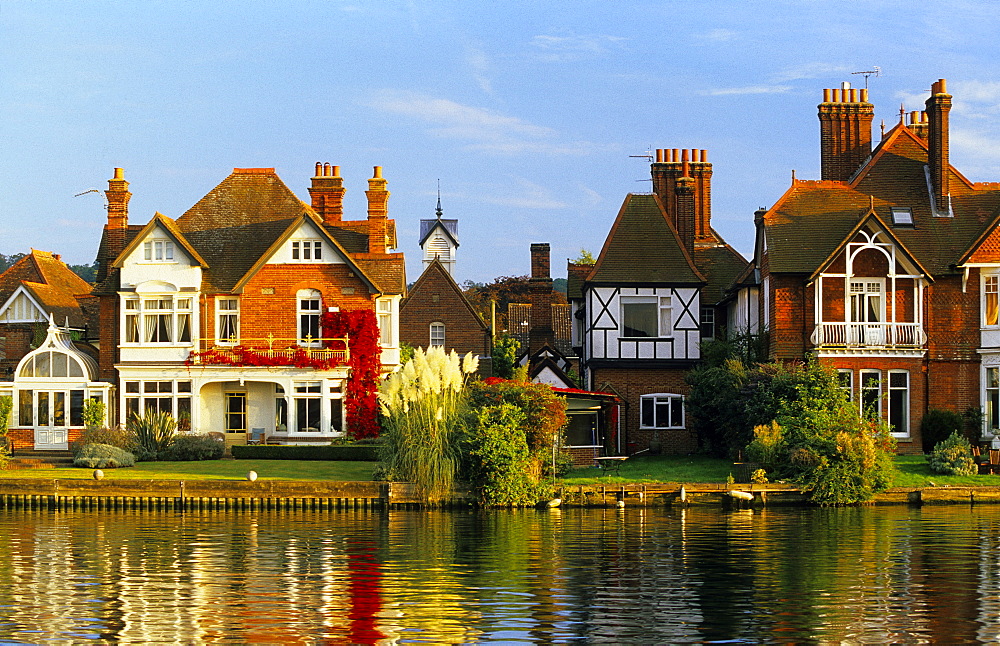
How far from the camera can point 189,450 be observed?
41.1 metres

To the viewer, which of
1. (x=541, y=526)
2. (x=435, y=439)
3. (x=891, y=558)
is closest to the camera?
(x=891, y=558)

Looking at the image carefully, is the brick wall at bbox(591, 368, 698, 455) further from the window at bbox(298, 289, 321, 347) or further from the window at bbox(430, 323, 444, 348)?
the window at bbox(430, 323, 444, 348)

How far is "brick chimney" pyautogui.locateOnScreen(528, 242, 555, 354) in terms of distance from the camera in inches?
2248

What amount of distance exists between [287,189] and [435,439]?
19605 millimetres

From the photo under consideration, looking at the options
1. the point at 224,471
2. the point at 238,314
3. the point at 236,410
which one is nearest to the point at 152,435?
the point at 224,471

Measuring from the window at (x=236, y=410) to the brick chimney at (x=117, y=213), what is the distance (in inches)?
278

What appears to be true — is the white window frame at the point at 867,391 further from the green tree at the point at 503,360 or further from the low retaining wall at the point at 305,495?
the green tree at the point at 503,360

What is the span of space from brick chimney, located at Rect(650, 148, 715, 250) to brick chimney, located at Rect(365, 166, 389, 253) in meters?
11.0

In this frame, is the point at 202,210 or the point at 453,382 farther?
the point at 202,210

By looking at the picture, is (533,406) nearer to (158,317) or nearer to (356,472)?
(356,472)

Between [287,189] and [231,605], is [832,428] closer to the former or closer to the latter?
[231,605]

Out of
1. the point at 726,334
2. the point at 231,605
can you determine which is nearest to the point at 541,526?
the point at 231,605

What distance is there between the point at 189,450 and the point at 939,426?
23.6 m

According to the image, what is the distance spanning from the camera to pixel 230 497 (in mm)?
33188
